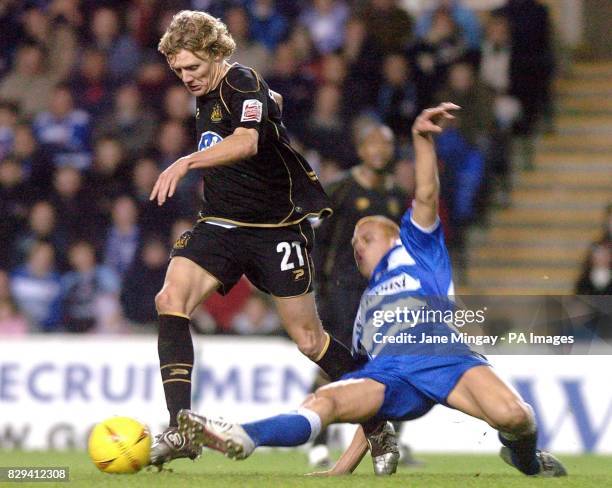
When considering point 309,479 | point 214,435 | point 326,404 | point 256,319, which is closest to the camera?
point 214,435

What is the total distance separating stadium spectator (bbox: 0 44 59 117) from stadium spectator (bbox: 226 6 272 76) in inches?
68.9

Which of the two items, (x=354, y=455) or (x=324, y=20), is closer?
(x=354, y=455)

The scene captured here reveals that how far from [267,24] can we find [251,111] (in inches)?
266

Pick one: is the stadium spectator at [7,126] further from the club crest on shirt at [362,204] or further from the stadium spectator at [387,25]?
the club crest on shirt at [362,204]

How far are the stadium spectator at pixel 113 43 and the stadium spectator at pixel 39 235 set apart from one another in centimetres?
168

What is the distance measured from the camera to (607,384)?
9938 mm

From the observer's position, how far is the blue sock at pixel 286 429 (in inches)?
231

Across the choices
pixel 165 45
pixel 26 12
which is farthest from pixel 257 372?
pixel 26 12

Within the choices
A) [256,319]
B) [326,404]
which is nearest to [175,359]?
[326,404]

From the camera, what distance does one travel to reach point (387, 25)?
42.3 ft

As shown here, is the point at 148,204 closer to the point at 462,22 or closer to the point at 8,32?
the point at 8,32

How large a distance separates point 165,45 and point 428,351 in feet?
6.16

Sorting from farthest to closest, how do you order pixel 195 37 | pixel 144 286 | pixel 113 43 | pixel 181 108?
pixel 113 43 → pixel 181 108 → pixel 144 286 → pixel 195 37

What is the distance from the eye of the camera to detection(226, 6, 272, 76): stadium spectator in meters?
12.9
